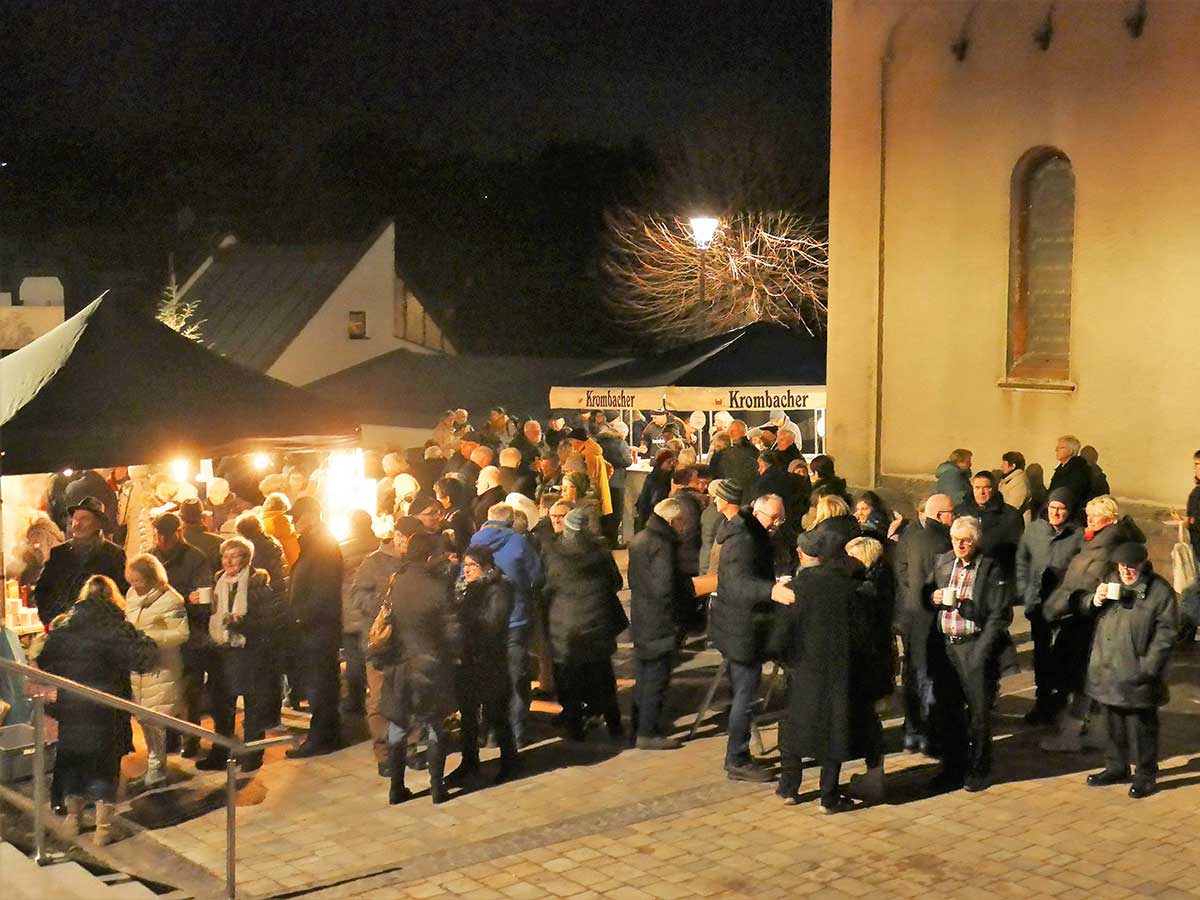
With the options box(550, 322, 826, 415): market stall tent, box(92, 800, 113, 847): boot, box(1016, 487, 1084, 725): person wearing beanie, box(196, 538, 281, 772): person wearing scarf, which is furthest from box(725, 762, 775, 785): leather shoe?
box(550, 322, 826, 415): market stall tent

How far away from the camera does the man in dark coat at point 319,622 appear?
33.4ft

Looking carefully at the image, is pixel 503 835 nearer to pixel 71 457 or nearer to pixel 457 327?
pixel 71 457

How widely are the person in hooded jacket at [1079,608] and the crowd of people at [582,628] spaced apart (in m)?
0.02

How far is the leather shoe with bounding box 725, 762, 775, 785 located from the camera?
9211mm

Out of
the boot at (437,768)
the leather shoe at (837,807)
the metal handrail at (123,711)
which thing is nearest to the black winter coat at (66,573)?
the metal handrail at (123,711)

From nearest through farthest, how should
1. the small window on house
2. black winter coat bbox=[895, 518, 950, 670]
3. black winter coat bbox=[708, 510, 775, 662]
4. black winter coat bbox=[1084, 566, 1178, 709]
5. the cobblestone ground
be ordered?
the cobblestone ground
black winter coat bbox=[1084, 566, 1178, 709]
black winter coat bbox=[708, 510, 775, 662]
black winter coat bbox=[895, 518, 950, 670]
the small window on house

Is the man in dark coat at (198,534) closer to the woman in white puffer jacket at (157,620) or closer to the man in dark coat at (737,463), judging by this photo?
the woman in white puffer jacket at (157,620)

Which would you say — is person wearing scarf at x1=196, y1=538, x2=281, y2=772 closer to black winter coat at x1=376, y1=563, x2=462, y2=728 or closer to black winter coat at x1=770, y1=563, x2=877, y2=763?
black winter coat at x1=376, y1=563, x2=462, y2=728

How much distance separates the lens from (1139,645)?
8.62 metres

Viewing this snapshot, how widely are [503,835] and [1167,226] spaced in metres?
9.93

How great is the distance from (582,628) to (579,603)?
0.17 m

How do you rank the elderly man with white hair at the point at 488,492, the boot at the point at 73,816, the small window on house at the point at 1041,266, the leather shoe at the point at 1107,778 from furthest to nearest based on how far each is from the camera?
the small window on house at the point at 1041,266 → the elderly man with white hair at the point at 488,492 → the leather shoe at the point at 1107,778 → the boot at the point at 73,816

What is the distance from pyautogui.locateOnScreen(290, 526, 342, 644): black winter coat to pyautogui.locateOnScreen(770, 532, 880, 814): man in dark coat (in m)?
3.28

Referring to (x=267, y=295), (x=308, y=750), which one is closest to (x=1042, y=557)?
(x=308, y=750)
